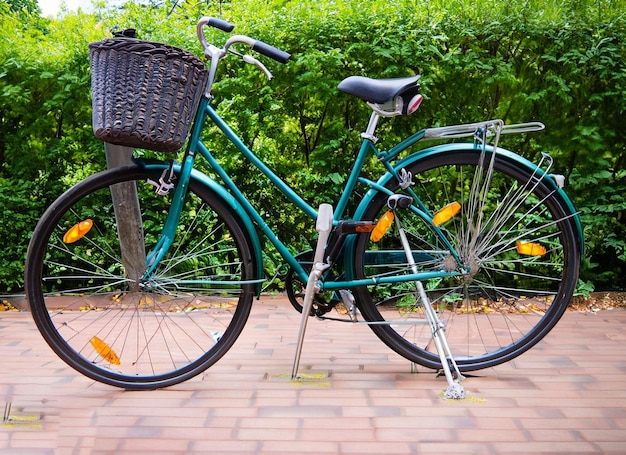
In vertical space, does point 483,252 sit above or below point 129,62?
below

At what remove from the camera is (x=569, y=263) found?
2961 mm

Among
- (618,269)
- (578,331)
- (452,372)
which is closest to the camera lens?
(452,372)

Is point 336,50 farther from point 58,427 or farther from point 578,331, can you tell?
point 58,427

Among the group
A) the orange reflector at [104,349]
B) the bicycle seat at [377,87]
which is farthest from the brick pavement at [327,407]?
the bicycle seat at [377,87]

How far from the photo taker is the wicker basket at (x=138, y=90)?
2.34 meters

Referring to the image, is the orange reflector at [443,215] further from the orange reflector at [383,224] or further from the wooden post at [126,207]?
the wooden post at [126,207]

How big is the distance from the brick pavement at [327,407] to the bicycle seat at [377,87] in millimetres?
1163

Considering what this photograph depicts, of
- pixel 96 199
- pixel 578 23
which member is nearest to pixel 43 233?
pixel 96 199

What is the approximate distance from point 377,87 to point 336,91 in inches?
60.0

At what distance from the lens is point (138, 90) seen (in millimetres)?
2342

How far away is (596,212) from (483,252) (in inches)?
69.7

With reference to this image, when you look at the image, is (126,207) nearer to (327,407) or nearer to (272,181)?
(272,181)

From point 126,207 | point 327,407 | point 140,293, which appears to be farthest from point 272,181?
point 126,207

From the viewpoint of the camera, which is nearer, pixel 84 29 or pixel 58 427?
pixel 58 427
